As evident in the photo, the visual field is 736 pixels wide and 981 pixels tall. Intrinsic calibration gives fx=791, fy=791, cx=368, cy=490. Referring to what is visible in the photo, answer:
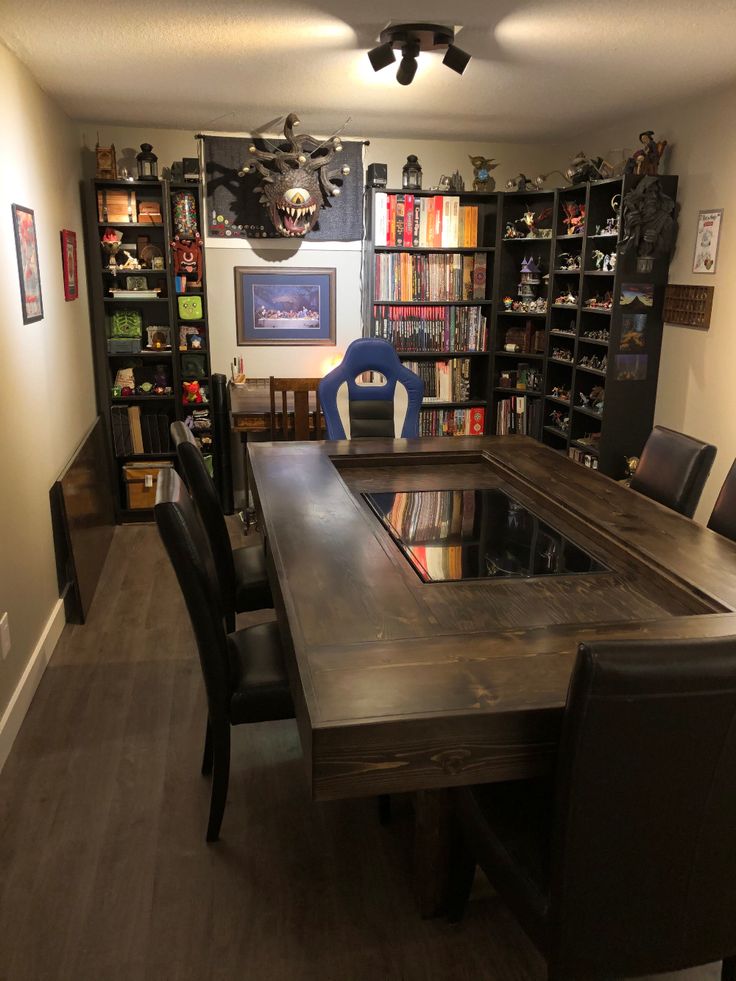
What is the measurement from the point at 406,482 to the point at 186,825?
1501 mm

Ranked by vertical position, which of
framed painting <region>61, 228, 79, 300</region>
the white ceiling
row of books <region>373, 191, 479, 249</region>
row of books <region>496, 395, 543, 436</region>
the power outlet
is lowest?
the power outlet

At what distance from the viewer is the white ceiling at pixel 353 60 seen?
280 cm

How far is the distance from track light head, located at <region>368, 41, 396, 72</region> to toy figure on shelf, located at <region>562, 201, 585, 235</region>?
1967mm

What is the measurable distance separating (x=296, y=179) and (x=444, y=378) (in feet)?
5.41

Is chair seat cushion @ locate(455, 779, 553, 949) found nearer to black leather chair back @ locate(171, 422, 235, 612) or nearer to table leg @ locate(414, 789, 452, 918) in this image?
table leg @ locate(414, 789, 452, 918)

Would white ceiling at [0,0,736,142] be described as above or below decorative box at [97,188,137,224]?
above

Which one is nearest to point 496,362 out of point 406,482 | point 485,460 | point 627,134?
point 627,134

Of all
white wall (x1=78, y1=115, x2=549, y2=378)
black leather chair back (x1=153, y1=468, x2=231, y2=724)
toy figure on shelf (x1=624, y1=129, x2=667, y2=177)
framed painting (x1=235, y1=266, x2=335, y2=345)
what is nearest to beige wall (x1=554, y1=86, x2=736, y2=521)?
toy figure on shelf (x1=624, y1=129, x2=667, y2=177)

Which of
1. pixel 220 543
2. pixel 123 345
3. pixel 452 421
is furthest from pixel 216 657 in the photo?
pixel 452 421

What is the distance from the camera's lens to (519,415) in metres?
5.54

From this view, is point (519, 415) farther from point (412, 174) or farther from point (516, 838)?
point (516, 838)

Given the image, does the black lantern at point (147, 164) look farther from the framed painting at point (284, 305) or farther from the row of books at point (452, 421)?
the row of books at point (452, 421)

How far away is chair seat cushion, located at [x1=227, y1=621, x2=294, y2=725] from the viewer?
2.12 meters

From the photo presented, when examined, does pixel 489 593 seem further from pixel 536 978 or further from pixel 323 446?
pixel 323 446
